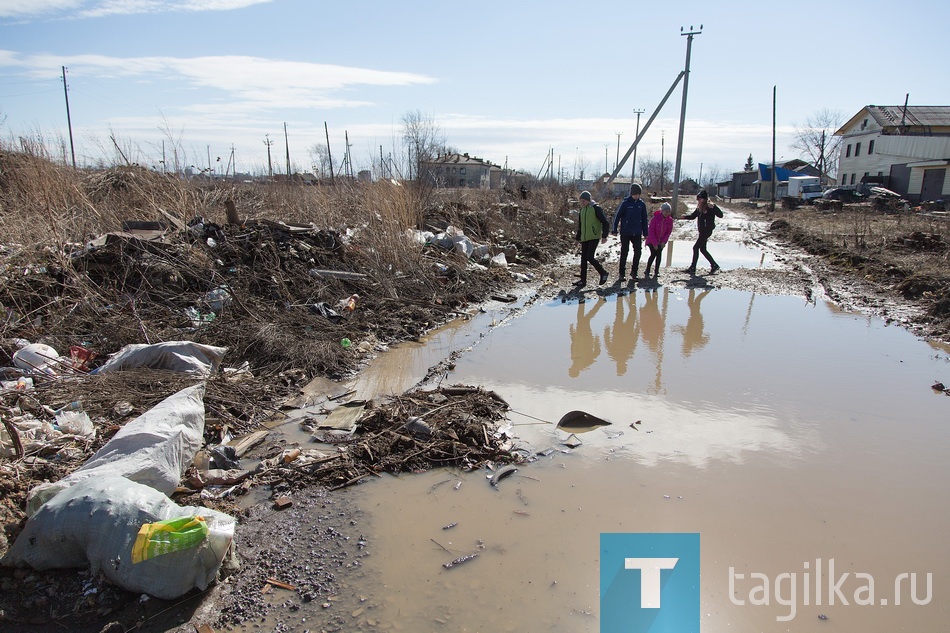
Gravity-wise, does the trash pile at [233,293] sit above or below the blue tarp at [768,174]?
below

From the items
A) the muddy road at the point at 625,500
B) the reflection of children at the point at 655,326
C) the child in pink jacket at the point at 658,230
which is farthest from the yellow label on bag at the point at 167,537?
the child in pink jacket at the point at 658,230

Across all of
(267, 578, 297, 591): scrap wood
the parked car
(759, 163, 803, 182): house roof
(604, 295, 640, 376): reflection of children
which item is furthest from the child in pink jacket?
(759, 163, 803, 182): house roof

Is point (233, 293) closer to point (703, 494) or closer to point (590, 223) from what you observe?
point (703, 494)

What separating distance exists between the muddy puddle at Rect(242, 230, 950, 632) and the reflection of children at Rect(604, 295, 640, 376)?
0.07 meters

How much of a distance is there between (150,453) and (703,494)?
3140 millimetres

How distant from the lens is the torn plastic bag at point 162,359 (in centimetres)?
437

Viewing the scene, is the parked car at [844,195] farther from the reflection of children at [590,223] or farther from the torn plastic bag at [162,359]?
the torn plastic bag at [162,359]

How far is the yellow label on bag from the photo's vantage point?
219cm

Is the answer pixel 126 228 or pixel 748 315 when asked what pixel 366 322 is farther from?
pixel 748 315

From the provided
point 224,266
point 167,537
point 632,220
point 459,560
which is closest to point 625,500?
point 459,560

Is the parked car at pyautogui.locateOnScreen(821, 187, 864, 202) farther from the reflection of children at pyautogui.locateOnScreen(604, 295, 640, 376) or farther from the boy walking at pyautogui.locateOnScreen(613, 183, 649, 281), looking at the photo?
the reflection of children at pyautogui.locateOnScreen(604, 295, 640, 376)

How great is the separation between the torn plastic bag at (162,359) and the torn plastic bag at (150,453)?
109 centimetres

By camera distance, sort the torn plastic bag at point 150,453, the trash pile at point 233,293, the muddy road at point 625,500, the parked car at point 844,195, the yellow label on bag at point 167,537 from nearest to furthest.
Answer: the yellow label on bag at point 167,537, the muddy road at point 625,500, the torn plastic bag at point 150,453, the trash pile at point 233,293, the parked car at point 844,195

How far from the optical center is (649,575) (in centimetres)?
261
